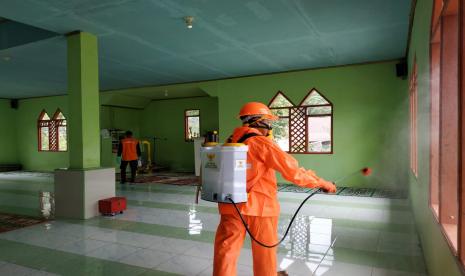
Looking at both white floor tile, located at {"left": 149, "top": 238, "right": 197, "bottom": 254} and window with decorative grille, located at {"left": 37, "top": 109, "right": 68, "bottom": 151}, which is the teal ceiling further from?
window with decorative grille, located at {"left": 37, "top": 109, "right": 68, "bottom": 151}

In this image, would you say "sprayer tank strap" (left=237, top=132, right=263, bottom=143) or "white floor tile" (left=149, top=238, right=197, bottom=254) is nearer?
"sprayer tank strap" (left=237, top=132, right=263, bottom=143)

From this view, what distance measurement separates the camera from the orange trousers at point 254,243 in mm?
2107

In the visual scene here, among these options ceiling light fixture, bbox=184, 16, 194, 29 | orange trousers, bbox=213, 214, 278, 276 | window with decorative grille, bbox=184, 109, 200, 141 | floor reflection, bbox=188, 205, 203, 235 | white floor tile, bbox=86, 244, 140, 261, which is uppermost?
ceiling light fixture, bbox=184, 16, 194, 29

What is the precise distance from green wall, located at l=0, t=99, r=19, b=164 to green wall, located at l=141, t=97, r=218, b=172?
5200 millimetres

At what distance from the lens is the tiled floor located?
293cm

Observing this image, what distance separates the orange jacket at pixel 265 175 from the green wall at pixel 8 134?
43.5ft

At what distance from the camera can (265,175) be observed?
2.22 meters

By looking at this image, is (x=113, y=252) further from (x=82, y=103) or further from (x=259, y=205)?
(x=82, y=103)

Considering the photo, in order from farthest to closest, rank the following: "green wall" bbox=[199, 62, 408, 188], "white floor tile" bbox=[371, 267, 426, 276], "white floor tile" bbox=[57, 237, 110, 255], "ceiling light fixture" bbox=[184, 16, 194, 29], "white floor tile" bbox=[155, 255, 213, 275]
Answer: "green wall" bbox=[199, 62, 408, 188], "ceiling light fixture" bbox=[184, 16, 194, 29], "white floor tile" bbox=[57, 237, 110, 255], "white floor tile" bbox=[155, 255, 213, 275], "white floor tile" bbox=[371, 267, 426, 276]

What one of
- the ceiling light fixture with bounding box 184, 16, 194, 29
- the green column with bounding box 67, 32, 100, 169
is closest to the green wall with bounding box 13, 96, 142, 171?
the green column with bounding box 67, 32, 100, 169

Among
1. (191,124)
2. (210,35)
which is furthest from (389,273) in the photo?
(191,124)

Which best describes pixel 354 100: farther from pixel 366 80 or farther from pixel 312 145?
pixel 312 145

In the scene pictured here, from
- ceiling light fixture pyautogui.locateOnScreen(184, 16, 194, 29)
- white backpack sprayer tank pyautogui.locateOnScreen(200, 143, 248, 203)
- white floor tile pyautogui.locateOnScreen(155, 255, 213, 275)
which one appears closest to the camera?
white backpack sprayer tank pyautogui.locateOnScreen(200, 143, 248, 203)

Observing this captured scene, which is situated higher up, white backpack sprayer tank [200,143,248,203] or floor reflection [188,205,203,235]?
white backpack sprayer tank [200,143,248,203]
